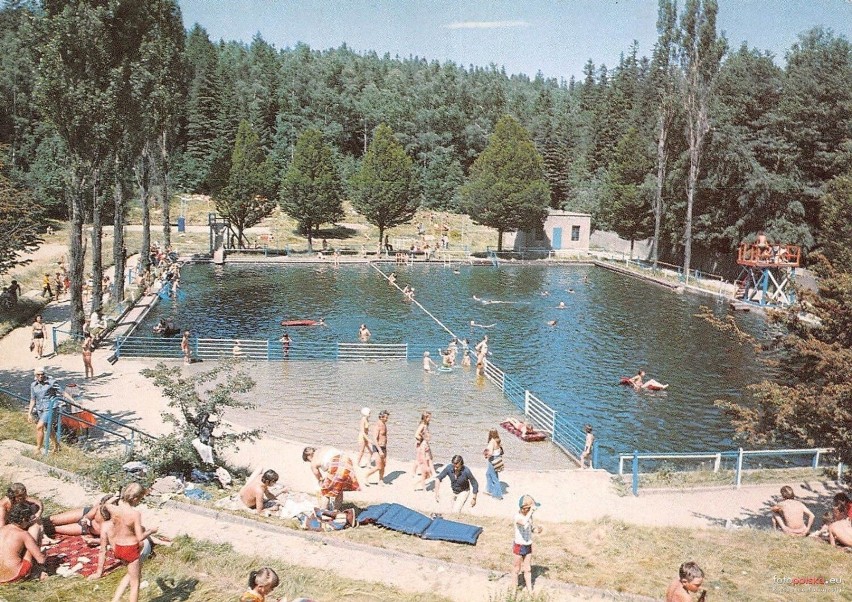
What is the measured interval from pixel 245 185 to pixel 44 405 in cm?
5234

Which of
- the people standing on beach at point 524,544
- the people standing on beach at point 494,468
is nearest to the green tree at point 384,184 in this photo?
the people standing on beach at point 494,468

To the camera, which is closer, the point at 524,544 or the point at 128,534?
the point at 128,534

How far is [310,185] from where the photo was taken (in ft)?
224

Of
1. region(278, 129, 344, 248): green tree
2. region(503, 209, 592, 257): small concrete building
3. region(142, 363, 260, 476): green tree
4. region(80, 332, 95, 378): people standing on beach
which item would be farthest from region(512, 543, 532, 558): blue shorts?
region(503, 209, 592, 257): small concrete building

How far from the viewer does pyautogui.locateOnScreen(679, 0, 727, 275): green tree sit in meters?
55.1

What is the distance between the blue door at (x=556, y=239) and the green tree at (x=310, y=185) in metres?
24.3

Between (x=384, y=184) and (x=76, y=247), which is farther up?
(x=384, y=184)

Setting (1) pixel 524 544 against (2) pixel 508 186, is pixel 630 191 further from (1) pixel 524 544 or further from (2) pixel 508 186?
(1) pixel 524 544

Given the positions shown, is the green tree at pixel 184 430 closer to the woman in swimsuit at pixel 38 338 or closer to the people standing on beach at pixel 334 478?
the people standing on beach at pixel 334 478

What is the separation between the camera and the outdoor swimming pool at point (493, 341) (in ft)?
77.1

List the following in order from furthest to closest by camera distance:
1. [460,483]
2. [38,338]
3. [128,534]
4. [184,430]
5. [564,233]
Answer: [564,233], [38,338], [184,430], [460,483], [128,534]

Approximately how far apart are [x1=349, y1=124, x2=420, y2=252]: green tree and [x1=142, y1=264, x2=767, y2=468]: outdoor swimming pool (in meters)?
8.72

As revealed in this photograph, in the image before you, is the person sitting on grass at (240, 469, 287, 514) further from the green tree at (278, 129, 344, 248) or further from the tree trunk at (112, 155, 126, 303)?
the green tree at (278, 129, 344, 248)

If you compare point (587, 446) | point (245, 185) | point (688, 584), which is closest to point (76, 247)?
point (587, 446)
